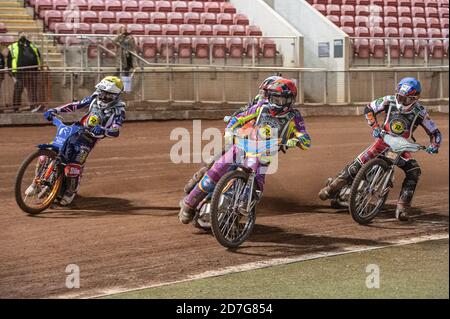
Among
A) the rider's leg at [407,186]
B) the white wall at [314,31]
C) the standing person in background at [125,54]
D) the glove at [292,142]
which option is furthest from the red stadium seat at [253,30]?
the glove at [292,142]

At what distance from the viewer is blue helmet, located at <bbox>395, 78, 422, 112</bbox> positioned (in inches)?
346

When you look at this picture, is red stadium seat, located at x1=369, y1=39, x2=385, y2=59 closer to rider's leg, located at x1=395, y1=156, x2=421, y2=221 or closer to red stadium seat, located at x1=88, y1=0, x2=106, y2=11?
red stadium seat, located at x1=88, y1=0, x2=106, y2=11

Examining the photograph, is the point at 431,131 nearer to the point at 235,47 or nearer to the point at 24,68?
the point at 24,68

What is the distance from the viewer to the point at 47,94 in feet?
52.3

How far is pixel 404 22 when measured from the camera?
60.0 ft

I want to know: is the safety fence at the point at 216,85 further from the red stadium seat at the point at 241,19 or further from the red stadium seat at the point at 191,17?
the red stadium seat at the point at 241,19

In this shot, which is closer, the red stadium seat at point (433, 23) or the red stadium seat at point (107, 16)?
the red stadium seat at point (107, 16)

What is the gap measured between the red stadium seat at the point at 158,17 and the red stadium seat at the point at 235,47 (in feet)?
6.34

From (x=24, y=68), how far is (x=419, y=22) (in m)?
8.57

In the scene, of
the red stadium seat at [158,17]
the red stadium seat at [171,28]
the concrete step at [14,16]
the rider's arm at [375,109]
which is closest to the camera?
the rider's arm at [375,109]

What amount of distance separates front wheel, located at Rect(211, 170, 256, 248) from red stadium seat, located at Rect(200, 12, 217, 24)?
1027 cm

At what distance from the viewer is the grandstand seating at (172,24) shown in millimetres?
15480

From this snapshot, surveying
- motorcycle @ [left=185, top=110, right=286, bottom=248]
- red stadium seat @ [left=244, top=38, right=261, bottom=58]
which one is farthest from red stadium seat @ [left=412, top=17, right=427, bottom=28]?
motorcycle @ [left=185, top=110, right=286, bottom=248]

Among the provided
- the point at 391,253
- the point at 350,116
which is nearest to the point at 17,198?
the point at 391,253
